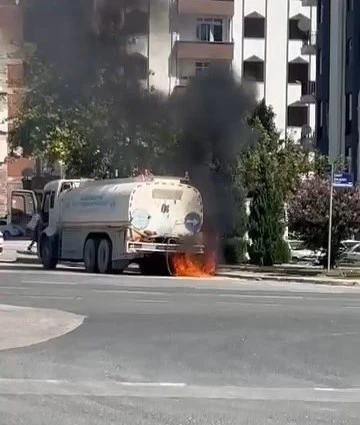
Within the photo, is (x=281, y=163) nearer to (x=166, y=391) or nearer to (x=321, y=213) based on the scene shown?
(x=321, y=213)

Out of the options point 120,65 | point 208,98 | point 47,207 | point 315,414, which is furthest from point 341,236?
point 315,414

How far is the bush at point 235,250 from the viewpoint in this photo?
1494 inches

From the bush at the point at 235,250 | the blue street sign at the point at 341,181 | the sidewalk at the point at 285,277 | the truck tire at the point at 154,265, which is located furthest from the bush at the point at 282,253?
the truck tire at the point at 154,265

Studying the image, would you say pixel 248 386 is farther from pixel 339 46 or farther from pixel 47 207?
pixel 339 46

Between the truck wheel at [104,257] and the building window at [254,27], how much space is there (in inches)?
581

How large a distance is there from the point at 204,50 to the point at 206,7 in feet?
1.88

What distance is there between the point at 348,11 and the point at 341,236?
23813mm

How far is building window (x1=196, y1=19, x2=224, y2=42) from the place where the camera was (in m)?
13.7

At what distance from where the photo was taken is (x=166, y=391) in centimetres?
1095

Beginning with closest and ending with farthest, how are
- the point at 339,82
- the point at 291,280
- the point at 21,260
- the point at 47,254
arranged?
the point at 291,280, the point at 47,254, the point at 21,260, the point at 339,82

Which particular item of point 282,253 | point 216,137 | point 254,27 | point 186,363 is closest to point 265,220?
point 282,253

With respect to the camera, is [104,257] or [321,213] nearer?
[104,257]

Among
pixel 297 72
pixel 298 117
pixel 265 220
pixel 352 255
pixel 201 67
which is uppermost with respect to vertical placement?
pixel 297 72

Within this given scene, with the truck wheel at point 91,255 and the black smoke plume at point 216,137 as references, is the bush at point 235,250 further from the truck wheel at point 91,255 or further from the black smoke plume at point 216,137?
the truck wheel at point 91,255
